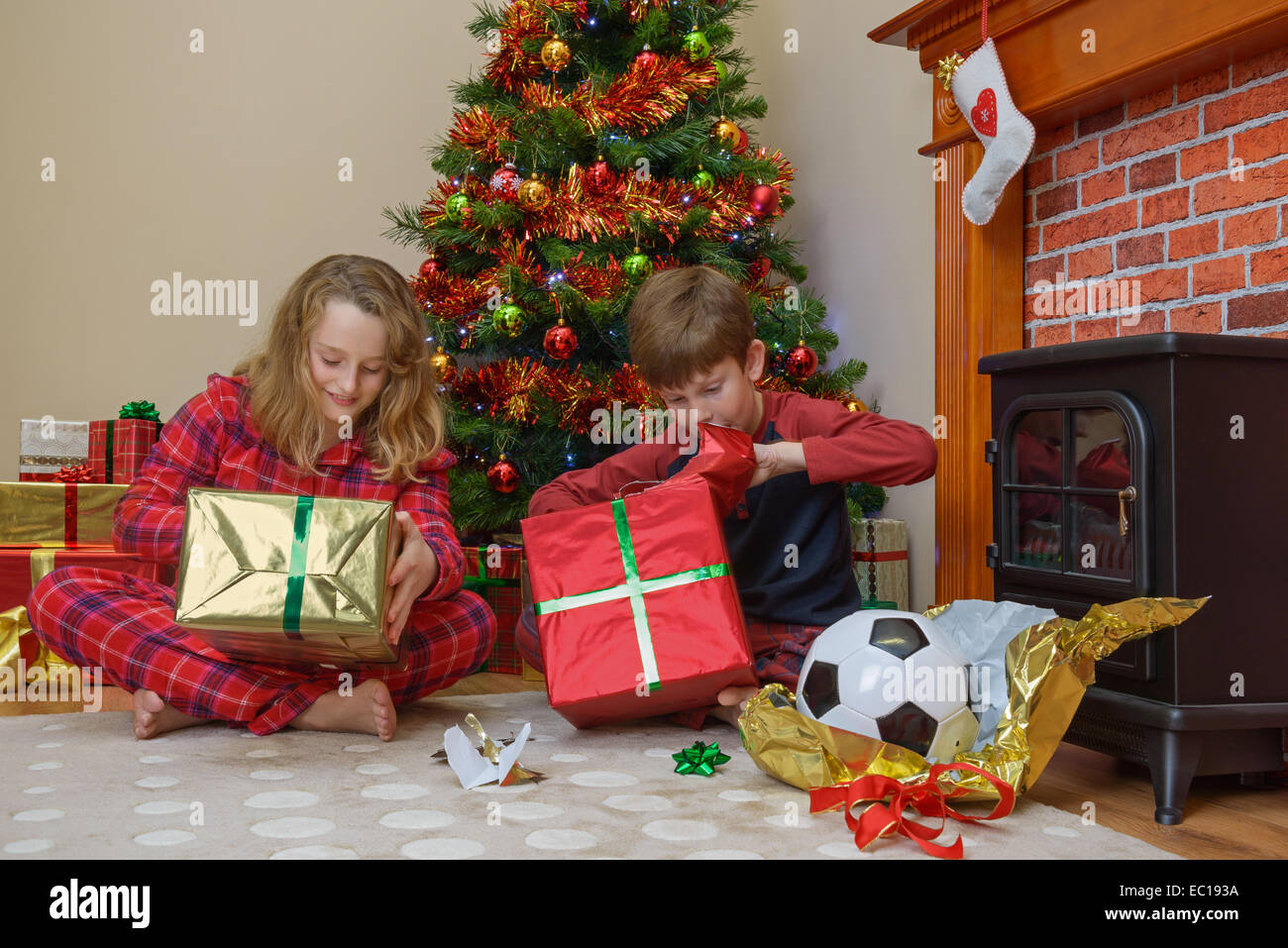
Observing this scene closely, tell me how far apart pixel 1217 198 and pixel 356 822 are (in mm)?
1723

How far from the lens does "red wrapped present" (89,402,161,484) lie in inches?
102

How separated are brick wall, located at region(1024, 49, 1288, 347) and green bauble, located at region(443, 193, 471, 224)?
1.35 m

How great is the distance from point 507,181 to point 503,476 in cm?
74

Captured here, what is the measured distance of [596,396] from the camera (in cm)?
249

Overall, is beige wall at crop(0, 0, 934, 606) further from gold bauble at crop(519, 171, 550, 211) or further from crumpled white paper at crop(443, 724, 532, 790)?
crumpled white paper at crop(443, 724, 532, 790)

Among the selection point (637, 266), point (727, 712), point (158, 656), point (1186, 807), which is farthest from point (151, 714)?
point (1186, 807)

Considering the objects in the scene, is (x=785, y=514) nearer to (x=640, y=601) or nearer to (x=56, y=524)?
(x=640, y=601)

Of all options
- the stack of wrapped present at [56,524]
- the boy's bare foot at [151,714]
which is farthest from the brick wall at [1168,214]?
the stack of wrapped present at [56,524]

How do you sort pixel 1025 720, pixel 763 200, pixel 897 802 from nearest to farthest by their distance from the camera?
pixel 897 802, pixel 1025 720, pixel 763 200

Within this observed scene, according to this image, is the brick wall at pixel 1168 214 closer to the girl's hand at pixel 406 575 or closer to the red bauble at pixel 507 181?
the red bauble at pixel 507 181

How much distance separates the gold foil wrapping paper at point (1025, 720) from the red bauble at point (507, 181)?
1.67 m

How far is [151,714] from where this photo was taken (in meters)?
1.65
